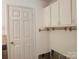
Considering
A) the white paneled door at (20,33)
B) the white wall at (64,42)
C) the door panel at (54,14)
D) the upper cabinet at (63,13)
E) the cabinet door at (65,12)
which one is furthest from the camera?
the white paneled door at (20,33)

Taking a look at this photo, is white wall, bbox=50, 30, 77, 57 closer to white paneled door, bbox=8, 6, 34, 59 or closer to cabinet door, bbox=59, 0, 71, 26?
cabinet door, bbox=59, 0, 71, 26

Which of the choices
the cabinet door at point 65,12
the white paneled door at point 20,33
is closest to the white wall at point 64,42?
the cabinet door at point 65,12

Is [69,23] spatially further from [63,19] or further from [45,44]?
[45,44]

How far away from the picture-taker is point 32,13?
421 centimetres

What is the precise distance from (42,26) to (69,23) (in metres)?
1.91

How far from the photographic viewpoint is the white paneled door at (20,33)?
144 inches

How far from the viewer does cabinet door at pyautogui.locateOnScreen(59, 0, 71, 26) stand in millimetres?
2558

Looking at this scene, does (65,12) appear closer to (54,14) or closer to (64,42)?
(54,14)

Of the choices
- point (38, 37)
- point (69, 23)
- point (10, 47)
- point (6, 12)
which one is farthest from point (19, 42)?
point (69, 23)

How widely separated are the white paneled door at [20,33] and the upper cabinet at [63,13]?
814mm

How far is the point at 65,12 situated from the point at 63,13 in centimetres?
12

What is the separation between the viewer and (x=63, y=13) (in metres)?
2.84

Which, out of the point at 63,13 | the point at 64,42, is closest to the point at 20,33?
the point at 64,42

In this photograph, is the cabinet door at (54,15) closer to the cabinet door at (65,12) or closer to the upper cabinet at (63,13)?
the upper cabinet at (63,13)
